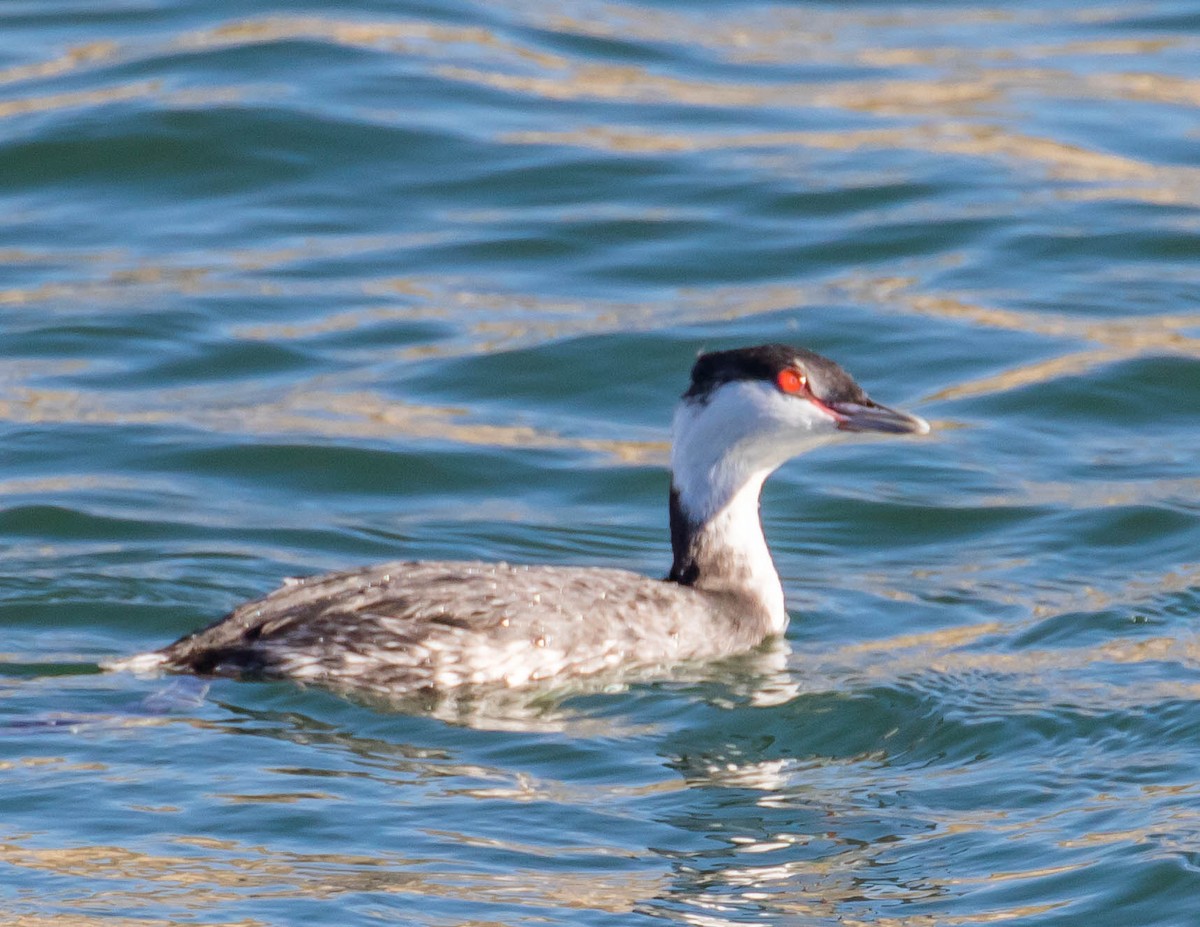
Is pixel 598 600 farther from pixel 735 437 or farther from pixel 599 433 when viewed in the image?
pixel 599 433

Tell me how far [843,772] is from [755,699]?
0.84 metres

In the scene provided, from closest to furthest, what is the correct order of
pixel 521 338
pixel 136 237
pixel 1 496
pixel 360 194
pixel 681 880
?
1. pixel 681 880
2. pixel 1 496
3. pixel 521 338
4. pixel 136 237
5. pixel 360 194

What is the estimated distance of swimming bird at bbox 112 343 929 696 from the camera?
8.43 m

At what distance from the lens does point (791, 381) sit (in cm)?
932

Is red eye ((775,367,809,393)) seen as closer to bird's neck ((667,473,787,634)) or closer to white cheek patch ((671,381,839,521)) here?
white cheek patch ((671,381,839,521))

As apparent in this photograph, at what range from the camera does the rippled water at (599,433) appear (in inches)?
282

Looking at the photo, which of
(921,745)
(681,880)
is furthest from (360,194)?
(681,880)

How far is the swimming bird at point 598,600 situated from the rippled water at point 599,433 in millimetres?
156

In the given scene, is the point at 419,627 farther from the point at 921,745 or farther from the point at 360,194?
the point at 360,194

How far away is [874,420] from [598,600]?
1.35 m

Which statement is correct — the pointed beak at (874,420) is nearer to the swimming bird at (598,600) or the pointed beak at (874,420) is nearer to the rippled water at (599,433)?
the swimming bird at (598,600)

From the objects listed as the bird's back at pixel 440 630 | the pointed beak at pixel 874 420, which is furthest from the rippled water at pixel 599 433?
the pointed beak at pixel 874 420

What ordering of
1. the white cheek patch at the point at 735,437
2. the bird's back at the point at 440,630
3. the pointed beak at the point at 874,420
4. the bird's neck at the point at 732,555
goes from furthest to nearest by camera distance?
the bird's neck at the point at 732,555, the white cheek patch at the point at 735,437, the pointed beak at the point at 874,420, the bird's back at the point at 440,630

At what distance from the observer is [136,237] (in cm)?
1535
